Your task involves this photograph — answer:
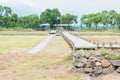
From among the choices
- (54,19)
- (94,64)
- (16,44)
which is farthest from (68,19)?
(94,64)

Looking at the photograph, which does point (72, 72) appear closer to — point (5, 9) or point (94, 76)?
point (94, 76)

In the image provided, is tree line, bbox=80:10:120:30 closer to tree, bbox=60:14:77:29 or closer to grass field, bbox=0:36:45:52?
tree, bbox=60:14:77:29

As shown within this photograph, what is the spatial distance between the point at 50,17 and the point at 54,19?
218cm

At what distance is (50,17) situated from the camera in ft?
340

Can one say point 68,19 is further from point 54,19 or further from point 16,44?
point 16,44

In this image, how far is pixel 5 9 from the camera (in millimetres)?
99125

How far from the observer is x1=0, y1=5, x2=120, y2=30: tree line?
94.5 meters

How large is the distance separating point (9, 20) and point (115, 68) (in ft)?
294

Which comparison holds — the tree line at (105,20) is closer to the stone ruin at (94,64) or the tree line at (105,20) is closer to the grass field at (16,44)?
the grass field at (16,44)

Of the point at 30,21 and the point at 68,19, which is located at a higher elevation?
the point at 68,19

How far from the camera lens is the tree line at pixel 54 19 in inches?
3720

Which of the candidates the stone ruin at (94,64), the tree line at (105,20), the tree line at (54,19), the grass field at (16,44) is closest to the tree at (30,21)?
the tree line at (54,19)

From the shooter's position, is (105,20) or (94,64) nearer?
(94,64)

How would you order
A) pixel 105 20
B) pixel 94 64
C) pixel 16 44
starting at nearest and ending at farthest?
pixel 94 64, pixel 16 44, pixel 105 20
